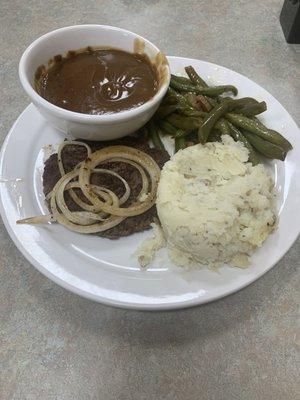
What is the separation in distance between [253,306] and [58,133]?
4.87ft

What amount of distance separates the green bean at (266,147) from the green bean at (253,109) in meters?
0.12

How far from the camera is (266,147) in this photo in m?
2.24

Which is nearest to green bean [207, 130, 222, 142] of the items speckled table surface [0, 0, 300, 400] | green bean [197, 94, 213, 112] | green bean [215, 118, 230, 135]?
green bean [215, 118, 230, 135]

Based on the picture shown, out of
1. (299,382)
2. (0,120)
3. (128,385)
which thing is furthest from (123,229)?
(0,120)

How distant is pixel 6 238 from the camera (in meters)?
2.40

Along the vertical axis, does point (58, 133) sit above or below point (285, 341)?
above

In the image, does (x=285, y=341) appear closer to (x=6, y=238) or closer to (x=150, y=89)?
(x=150, y=89)

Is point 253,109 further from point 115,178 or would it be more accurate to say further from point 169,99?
point 115,178

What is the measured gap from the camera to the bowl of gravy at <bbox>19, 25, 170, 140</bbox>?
2068mm

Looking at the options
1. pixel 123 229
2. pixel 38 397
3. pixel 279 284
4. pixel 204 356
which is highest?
pixel 123 229

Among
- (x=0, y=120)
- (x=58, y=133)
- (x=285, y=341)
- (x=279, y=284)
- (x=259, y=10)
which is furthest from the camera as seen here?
(x=259, y=10)

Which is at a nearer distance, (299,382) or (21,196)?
(299,382)

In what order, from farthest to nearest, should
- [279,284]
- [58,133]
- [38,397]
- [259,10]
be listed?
[259,10]
[58,133]
[279,284]
[38,397]

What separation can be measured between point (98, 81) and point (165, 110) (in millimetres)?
447
